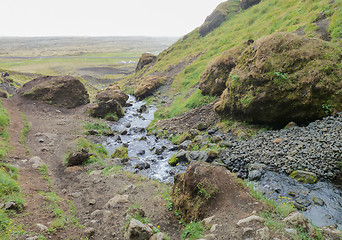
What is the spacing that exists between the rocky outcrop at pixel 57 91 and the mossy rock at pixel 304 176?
32.3 m

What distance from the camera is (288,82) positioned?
16328 mm

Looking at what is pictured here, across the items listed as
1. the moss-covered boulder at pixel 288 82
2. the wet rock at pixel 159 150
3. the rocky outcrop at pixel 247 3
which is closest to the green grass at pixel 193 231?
the wet rock at pixel 159 150

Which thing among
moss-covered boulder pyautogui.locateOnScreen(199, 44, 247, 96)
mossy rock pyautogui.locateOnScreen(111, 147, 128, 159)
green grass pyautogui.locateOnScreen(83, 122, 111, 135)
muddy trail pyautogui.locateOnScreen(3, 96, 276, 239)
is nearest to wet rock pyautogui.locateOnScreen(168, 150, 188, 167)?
muddy trail pyautogui.locateOnScreen(3, 96, 276, 239)

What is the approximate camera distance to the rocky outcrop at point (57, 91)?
108ft

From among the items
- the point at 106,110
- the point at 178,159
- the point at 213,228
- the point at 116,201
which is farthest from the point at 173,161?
the point at 106,110

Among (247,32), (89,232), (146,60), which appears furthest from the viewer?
(146,60)

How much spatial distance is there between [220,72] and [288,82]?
11.6 m

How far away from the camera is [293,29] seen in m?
26.2

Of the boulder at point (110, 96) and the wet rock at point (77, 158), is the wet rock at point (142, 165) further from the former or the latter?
the boulder at point (110, 96)

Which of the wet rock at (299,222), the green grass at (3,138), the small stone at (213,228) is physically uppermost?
the green grass at (3,138)

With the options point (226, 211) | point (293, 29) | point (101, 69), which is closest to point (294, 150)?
point (226, 211)

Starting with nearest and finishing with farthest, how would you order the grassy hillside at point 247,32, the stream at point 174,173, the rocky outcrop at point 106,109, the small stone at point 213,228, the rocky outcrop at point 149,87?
the small stone at point 213,228, the stream at point 174,173, the grassy hillside at point 247,32, the rocky outcrop at point 106,109, the rocky outcrop at point 149,87

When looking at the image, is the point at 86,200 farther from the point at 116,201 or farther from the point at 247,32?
the point at 247,32

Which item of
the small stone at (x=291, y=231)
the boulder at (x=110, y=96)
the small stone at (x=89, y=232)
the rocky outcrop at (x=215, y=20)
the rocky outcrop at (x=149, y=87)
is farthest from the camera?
the rocky outcrop at (x=215, y=20)
